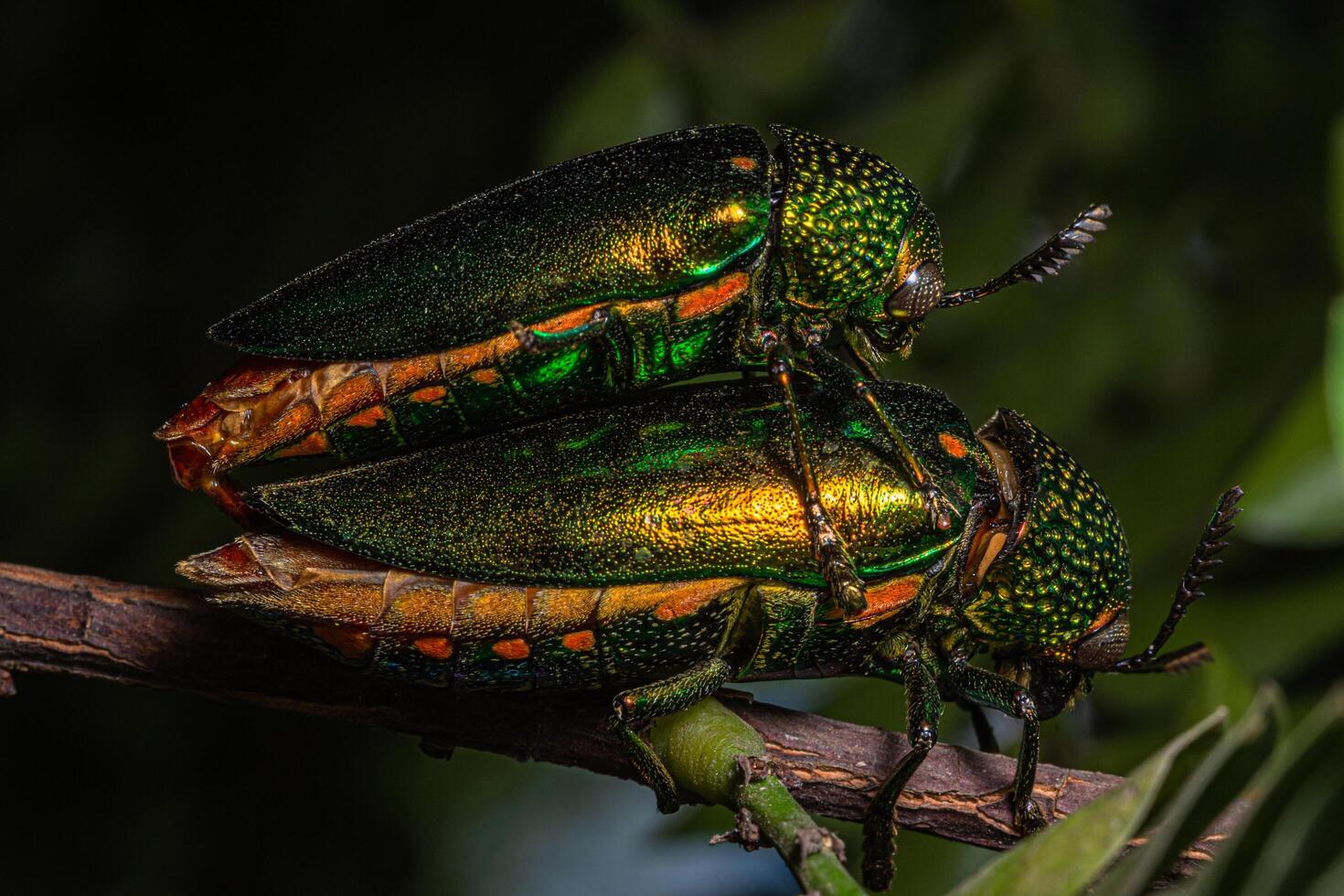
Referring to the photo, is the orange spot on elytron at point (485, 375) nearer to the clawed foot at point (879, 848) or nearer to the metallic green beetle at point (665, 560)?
the metallic green beetle at point (665, 560)

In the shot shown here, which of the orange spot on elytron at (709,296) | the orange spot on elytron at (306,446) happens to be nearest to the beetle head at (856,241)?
the orange spot on elytron at (709,296)

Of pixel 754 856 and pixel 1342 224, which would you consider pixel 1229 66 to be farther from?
pixel 754 856

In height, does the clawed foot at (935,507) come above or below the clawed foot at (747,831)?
above

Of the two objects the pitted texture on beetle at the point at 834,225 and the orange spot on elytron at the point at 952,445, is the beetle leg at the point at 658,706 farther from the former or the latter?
the pitted texture on beetle at the point at 834,225

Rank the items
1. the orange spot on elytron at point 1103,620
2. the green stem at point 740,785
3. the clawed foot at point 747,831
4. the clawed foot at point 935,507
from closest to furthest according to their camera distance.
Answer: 1. the green stem at point 740,785
2. the clawed foot at point 747,831
3. the clawed foot at point 935,507
4. the orange spot on elytron at point 1103,620

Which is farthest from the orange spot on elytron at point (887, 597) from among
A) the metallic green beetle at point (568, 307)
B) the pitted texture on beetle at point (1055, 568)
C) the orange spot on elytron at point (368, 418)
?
the orange spot on elytron at point (368, 418)

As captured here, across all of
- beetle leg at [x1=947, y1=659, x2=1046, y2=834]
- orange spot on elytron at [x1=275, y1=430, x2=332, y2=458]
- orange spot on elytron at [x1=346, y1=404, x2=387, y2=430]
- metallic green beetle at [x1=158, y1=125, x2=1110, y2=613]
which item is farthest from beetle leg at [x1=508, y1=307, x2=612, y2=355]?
beetle leg at [x1=947, y1=659, x2=1046, y2=834]

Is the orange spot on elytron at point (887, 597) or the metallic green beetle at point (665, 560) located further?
the orange spot on elytron at point (887, 597)

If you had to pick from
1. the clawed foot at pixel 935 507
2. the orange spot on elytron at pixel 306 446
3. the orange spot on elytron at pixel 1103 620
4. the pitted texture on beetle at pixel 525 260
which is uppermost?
the pitted texture on beetle at pixel 525 260

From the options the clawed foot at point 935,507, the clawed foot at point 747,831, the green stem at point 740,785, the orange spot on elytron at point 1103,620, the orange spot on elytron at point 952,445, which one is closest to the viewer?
the green stem at point 740,785

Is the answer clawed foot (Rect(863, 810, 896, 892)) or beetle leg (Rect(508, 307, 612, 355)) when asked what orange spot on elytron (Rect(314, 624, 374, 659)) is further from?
clawed foot (Rect(863, 810, 896, 892))
